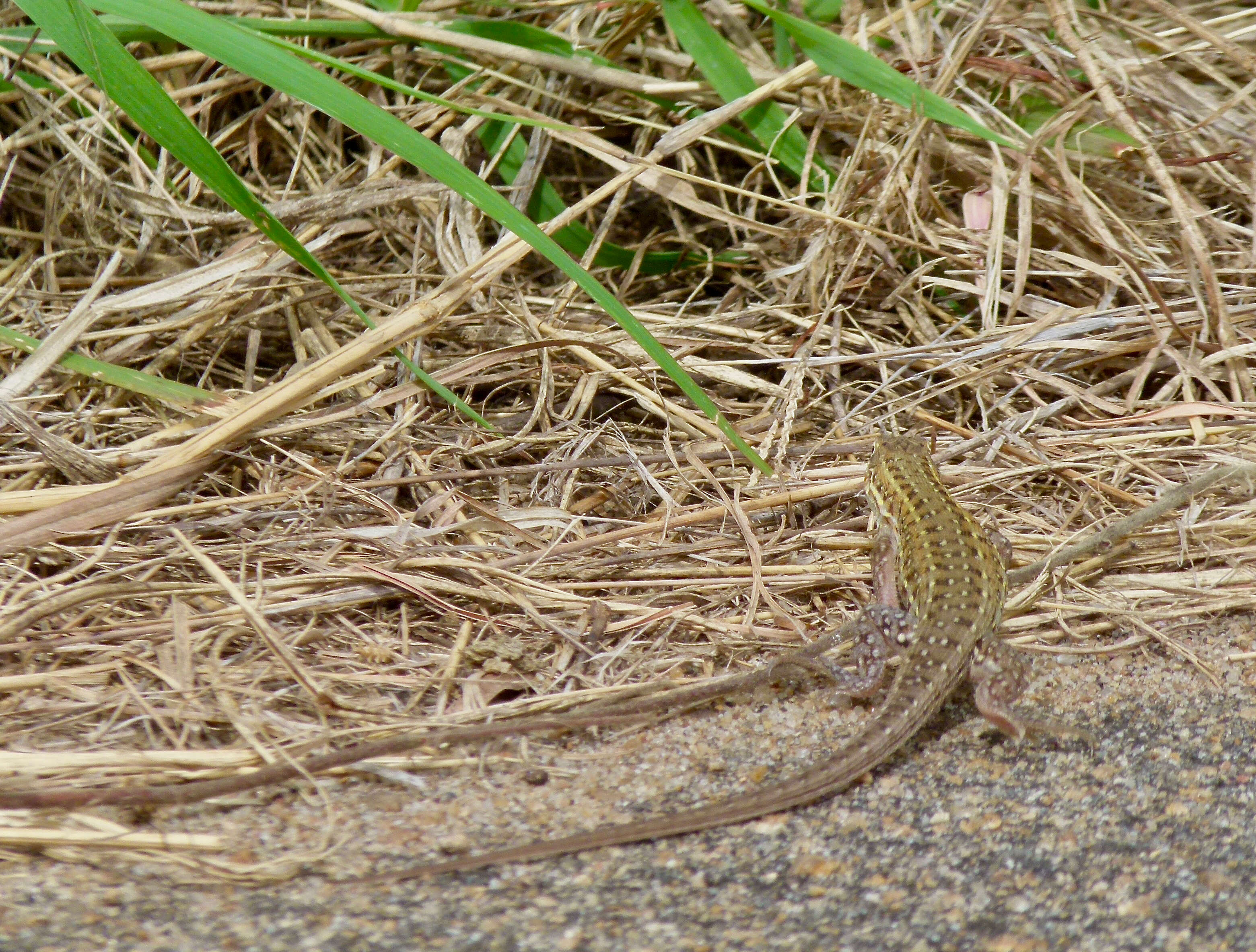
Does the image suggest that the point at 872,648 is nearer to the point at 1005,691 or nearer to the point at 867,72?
the point at 1005,691

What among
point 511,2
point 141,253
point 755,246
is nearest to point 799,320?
point 755,246

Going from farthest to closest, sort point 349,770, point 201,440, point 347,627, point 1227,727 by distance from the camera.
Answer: point 201,440 < point 347,627 < point 1227,727 < point 349,770

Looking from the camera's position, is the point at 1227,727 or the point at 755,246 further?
the point at 755,246

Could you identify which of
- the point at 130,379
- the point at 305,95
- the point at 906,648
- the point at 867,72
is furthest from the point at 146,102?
the point at 906,648

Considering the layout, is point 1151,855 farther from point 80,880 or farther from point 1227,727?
point 80,880

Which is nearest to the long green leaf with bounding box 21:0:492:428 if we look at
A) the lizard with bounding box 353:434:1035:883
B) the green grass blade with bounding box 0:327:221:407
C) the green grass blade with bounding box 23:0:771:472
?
the green grass blade with bounding box 23:0:771:472

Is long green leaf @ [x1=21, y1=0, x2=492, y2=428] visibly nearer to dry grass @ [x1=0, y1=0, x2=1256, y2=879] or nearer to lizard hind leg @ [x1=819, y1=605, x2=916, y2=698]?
dry grass @ [x1=0, y1=0, x2=1256, y2=879]
